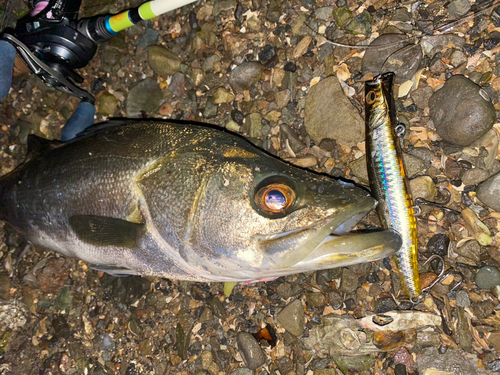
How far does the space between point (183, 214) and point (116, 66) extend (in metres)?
2.62

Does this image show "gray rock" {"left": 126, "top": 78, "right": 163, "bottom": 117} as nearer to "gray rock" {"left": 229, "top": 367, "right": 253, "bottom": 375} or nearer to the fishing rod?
the fishing rod

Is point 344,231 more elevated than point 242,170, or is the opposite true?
point 242,170

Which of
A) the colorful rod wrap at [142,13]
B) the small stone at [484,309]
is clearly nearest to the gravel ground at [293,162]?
the small stone at [484,309]

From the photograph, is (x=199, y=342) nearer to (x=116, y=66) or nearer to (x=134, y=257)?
(x=134, y=257)

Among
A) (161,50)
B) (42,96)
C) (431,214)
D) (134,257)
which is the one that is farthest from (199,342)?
(42,96)

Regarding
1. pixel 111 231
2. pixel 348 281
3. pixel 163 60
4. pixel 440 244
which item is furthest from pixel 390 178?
pixel 163 60

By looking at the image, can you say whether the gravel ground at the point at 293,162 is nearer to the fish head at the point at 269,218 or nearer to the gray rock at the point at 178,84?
the gray rock at the point at 178,84

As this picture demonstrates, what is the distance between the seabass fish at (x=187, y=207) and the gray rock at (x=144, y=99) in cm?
83

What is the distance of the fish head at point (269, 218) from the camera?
1903 millimetres

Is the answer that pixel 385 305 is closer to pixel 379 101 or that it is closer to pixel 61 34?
pixel 379 101

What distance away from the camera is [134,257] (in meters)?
2.59

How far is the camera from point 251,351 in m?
2.92

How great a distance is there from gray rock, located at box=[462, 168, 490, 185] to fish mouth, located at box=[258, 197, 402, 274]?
1.09 meters

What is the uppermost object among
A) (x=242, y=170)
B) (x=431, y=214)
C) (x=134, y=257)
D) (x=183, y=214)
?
(x=242, y=170)
